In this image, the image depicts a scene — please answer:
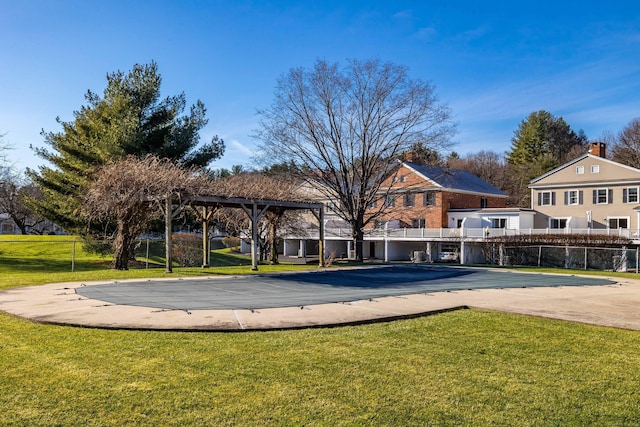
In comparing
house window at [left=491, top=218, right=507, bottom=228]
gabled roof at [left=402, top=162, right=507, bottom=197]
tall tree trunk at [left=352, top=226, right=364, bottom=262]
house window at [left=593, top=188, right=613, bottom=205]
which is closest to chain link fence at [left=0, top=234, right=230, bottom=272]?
tall tree trunk at [left=352, top=226, right=364, bottom=262]

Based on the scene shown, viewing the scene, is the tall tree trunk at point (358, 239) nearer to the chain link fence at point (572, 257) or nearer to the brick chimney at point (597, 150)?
the chain link fence at point (572, 257)

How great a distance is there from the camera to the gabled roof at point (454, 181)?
3860 centimetres

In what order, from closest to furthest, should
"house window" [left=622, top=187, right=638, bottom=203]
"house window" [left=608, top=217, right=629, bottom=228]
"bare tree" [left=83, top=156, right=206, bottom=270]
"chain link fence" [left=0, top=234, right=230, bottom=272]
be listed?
"bare tree" [left=83, top=156, right=206, bottom=270] → "chain link fence" [left=0, top=234, right=230, bottom=272] → "house window" [left=622, top=187, right=638, bottom=203] → "house window" [left=608, top=217, right=629, bottom=228]

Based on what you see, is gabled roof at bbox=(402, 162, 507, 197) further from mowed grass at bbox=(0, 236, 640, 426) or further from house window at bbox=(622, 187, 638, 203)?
mowed grass at bbox=(0, 236, 640, 426)

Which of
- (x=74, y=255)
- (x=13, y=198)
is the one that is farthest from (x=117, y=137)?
(x=13, y=198)

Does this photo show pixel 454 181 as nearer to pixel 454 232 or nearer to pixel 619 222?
pixel 454 232

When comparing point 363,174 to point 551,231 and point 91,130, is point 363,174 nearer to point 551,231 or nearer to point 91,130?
point 551,231

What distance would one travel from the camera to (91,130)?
89.5 ft

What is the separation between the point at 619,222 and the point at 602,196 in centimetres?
205

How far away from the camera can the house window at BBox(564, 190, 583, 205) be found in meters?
37.1

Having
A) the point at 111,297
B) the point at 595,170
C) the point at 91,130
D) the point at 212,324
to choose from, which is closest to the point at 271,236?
the point at 91,130

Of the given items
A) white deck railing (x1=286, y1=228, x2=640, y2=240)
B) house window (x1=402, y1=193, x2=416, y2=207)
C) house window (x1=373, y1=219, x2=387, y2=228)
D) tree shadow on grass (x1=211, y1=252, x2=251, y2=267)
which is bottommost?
tree shadow on grass (x1=211, y1=252, x2=251, y2=267)

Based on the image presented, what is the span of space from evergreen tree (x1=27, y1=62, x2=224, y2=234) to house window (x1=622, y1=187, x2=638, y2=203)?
2636 cm

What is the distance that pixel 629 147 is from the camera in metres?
50.8
